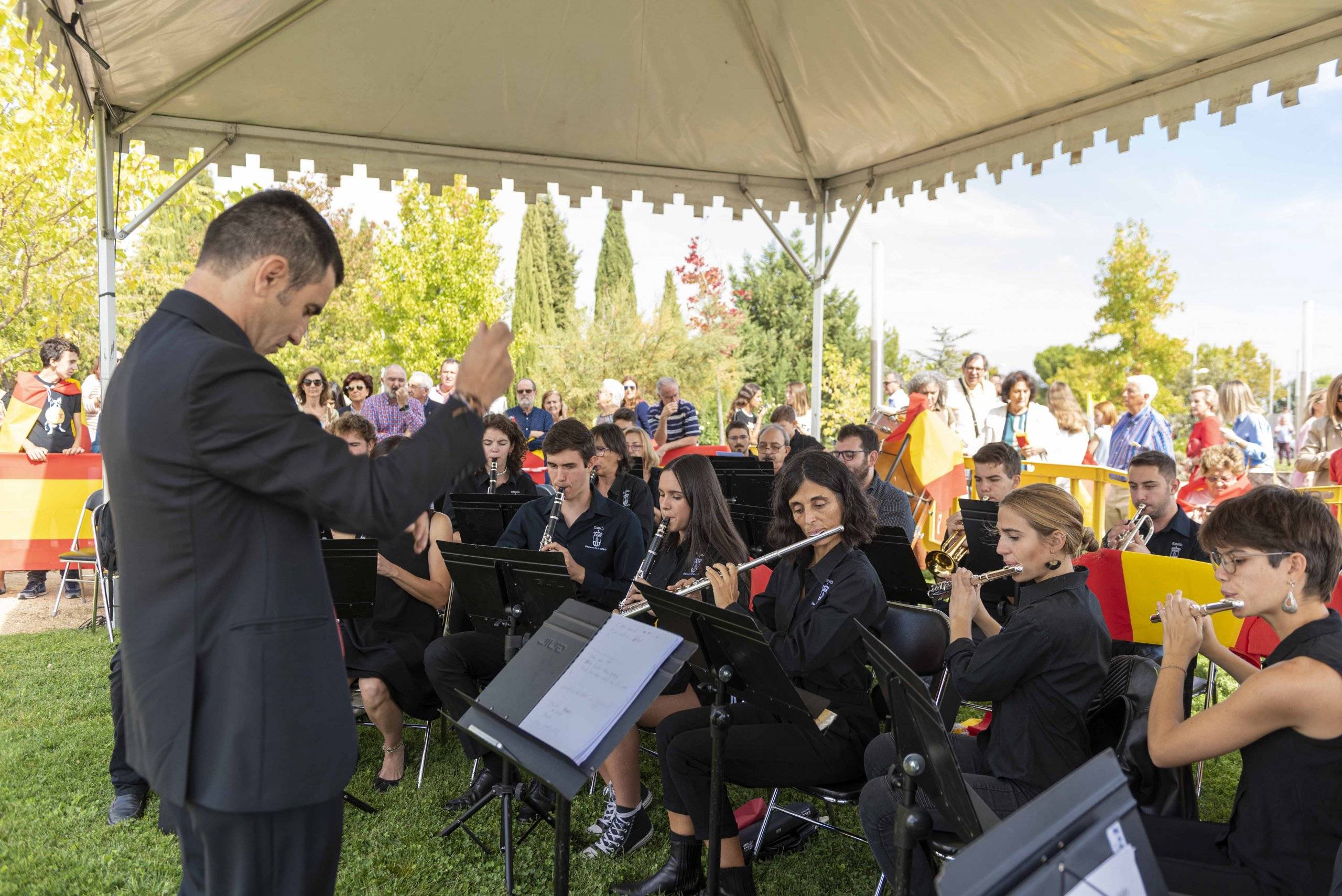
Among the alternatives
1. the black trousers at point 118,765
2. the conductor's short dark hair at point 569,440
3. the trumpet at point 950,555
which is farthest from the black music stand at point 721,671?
the black trousers at point 118,765

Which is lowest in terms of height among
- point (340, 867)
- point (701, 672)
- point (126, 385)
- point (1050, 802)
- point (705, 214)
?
point (340, 867)

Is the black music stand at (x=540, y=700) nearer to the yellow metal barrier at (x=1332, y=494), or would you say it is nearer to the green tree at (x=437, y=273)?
the yellow metal barrier at (x=1332, y=494)

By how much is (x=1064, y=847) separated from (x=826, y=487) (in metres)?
2.41

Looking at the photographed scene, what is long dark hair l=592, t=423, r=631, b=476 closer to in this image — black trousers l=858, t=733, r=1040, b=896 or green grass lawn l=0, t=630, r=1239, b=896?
green grass lawn l=0, t=630, r=1239, b=896

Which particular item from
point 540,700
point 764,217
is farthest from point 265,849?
point 764,217

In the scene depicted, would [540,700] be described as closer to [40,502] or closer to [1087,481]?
[1087,481]

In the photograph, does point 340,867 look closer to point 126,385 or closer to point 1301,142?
point 126,385

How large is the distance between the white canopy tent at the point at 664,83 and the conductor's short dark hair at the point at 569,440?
2.84 meters

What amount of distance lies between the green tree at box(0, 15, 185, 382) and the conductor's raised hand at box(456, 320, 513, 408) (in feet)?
41.7

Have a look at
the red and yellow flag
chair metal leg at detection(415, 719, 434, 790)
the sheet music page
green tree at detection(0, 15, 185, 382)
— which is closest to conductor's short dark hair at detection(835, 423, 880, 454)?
chair metal leg at detection(415, 719, 434, 790)

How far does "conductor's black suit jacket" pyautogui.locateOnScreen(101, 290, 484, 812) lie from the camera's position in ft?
5.41

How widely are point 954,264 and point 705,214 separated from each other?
53749 millimetres

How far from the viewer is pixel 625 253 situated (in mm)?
33344

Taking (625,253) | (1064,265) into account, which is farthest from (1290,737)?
(1064,265)
